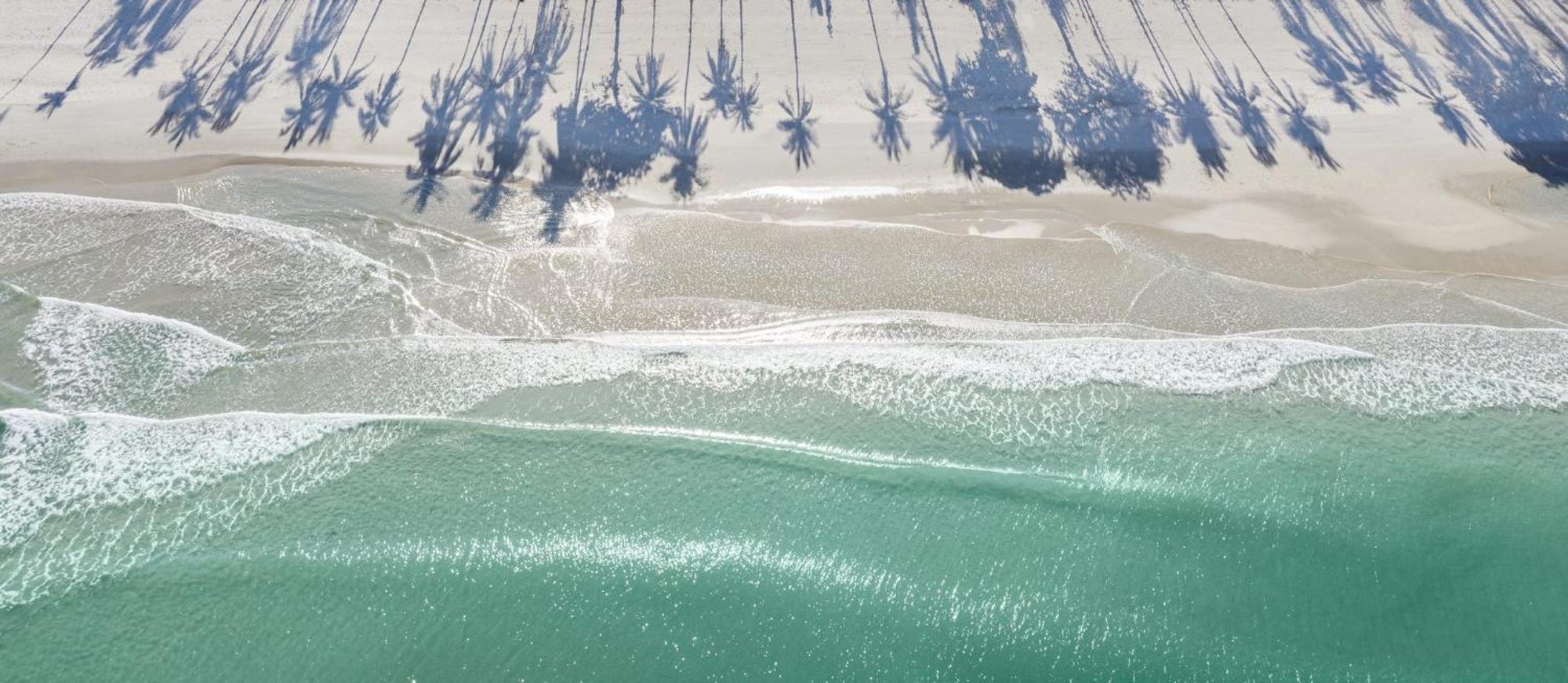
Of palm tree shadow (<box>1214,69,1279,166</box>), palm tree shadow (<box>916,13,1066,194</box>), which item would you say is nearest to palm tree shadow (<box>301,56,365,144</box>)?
palm tree shadow (<box>916,13,1066,194</box>)

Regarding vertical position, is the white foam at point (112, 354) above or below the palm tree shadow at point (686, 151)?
below

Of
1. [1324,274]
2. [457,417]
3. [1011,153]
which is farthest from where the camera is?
[1011,153]

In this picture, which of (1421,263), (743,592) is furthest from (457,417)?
(1421,263)

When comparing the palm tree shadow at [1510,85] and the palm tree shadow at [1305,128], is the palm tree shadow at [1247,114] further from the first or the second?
the palm tree shadow at [1510,85]

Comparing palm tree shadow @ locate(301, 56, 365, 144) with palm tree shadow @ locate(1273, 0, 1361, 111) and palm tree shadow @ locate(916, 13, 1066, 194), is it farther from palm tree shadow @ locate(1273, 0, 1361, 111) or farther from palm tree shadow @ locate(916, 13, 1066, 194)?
palm tree shadow @ locate(1273, 0, 1361, 111)

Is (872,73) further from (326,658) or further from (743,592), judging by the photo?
(326,658)

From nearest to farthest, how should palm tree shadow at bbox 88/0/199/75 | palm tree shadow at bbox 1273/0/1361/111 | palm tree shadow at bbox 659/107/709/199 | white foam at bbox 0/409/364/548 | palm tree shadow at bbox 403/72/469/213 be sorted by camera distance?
white foam at bbox 0/409/364/548 < palm tree shadow at bbox 403/72/469/213 < palm tree shadow at bbox 659/107/709/199 < palm tree shadow at bbox 1273/0/1361/111 < palm tree shadow at bbox 88/0/199/75

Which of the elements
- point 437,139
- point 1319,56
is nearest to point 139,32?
point 437,139

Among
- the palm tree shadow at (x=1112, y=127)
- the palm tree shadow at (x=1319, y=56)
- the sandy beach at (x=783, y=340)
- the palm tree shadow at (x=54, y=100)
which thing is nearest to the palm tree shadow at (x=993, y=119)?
the sandy beach at (x=783, y=340)
